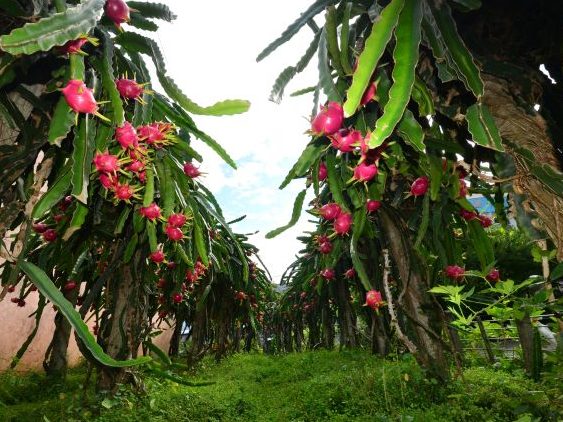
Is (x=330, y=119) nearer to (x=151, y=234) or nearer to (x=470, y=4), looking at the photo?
(x=470, y=4)

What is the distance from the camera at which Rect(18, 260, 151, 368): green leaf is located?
125 centimetres

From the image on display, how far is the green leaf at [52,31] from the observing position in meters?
1.03

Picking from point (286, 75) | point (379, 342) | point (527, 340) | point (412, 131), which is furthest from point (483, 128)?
point (379, 342)

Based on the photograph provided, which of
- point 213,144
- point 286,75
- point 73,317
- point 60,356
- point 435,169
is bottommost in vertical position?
point 60,356

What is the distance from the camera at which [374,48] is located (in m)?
1.03

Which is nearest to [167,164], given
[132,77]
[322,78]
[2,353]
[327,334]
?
[132,77]

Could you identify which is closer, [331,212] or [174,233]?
[331,212]

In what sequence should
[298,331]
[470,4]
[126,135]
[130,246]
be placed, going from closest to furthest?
[470,4]
[126,135]
[130,246]
[298,331]

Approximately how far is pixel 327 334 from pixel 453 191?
22.9ft

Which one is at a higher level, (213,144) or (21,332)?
(213,144)

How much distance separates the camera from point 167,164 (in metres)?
2.15

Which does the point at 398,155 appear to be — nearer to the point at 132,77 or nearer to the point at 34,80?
the point at 132,77

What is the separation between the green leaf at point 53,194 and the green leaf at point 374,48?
1229mm

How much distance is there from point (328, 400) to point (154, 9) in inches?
139
